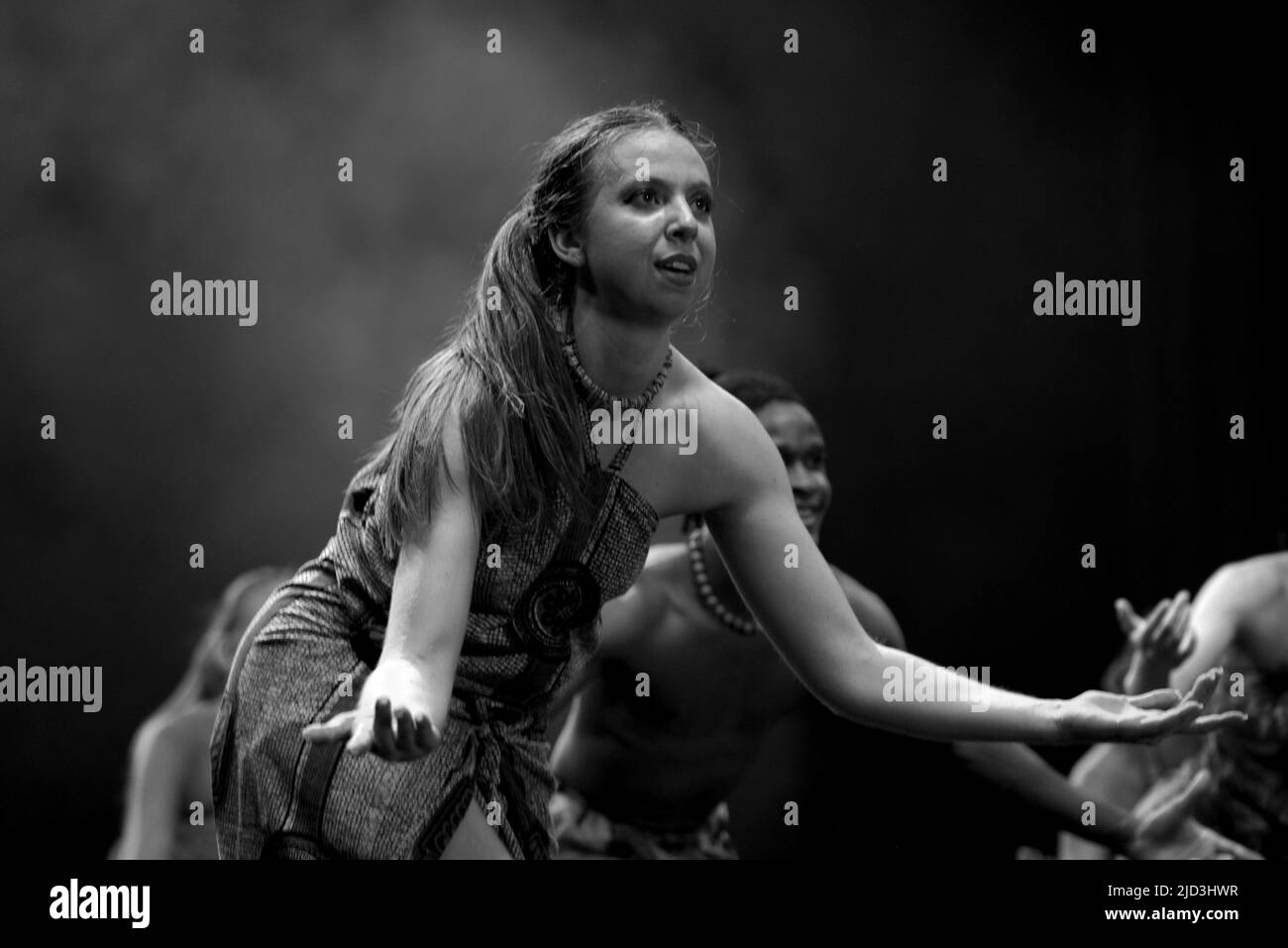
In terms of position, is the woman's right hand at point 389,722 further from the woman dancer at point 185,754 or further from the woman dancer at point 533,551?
the woman dancer at point 185,754

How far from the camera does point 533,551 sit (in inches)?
70.7

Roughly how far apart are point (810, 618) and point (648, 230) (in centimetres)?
50

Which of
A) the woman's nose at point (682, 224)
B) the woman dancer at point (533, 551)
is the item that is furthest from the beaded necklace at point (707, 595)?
the woman's nose at point (682, 224)

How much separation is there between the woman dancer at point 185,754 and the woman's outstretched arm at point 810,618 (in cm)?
163

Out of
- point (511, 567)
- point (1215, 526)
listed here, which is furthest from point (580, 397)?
point (1215, 526)

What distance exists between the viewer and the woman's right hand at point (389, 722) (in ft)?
4.80

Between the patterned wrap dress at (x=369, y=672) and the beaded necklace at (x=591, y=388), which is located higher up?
the beaded necklace at (x=591, y=388)

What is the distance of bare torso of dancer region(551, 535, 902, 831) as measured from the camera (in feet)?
9.76

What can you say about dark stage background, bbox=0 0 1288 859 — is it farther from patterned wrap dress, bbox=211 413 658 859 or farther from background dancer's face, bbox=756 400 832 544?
patterned wrap dress, bbox=211 413 658 859

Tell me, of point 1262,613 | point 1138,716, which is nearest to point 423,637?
point 1138,716

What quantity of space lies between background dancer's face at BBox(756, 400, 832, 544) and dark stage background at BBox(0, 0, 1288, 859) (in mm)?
721

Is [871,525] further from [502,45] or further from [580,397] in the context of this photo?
[580,397]

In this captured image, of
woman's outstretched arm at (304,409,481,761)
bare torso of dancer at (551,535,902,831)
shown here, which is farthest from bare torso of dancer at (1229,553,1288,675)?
woman's outstretched arm at (304,409,481,761)

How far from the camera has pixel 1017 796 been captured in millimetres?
3139
